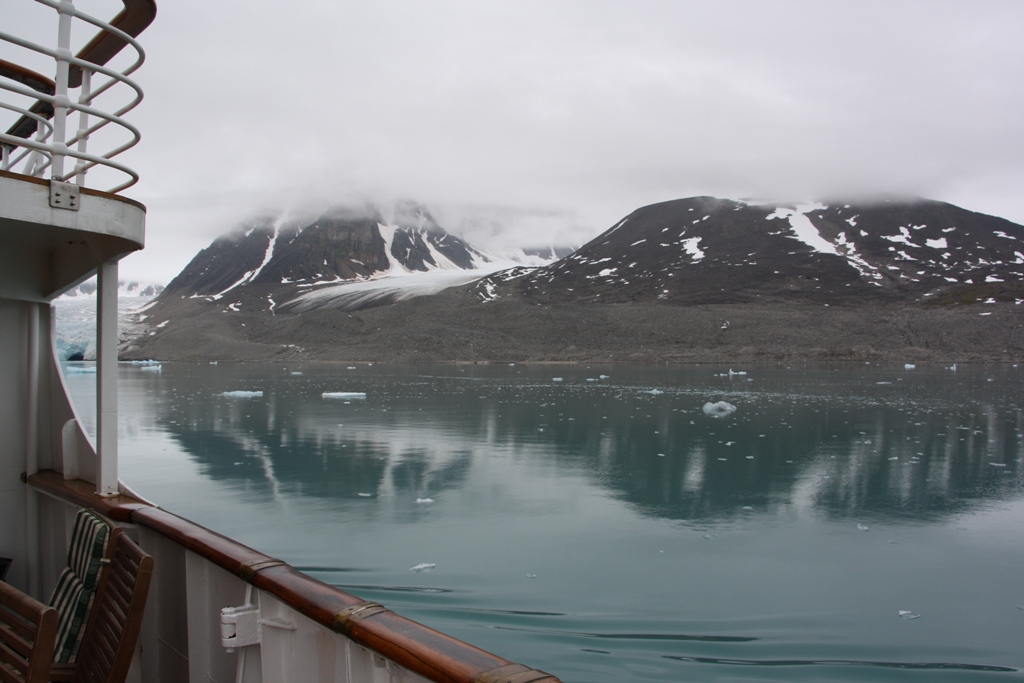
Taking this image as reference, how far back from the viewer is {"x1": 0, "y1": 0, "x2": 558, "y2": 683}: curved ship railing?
214cm

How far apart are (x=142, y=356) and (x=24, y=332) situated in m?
73.9

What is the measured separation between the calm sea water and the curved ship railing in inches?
93.9

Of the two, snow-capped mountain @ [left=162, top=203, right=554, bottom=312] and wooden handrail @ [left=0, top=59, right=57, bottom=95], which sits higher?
snow-capped mountain @ [left=162, top=203, right=554, bottom=312]

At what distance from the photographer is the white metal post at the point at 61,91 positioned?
3062 mm

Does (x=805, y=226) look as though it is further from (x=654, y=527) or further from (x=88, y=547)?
(x=88, y=547)

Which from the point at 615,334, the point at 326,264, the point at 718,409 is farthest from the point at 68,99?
the point at 326,264

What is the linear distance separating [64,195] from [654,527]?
6.48 m

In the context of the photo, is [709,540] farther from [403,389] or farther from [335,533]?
[403,389]

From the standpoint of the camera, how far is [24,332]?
179 inches

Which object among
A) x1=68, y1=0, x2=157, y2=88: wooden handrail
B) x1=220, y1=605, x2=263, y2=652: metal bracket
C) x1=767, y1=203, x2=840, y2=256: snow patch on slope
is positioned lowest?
x1=220, y1=605, x2=263, y2=652: metal bracket

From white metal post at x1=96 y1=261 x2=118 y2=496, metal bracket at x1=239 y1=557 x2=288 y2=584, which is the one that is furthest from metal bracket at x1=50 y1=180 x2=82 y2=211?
metal bracket at x1=239 y1=557 x2=288 y2=584

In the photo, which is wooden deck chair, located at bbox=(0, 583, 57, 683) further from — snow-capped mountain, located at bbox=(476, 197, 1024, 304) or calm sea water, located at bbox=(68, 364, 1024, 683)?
snow-capped mountain, located at bbox=(476, 197, 1024, 304)

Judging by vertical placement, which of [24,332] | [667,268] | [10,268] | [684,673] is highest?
[667,268]

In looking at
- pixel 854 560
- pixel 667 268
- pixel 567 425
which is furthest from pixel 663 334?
pixel 854 560
